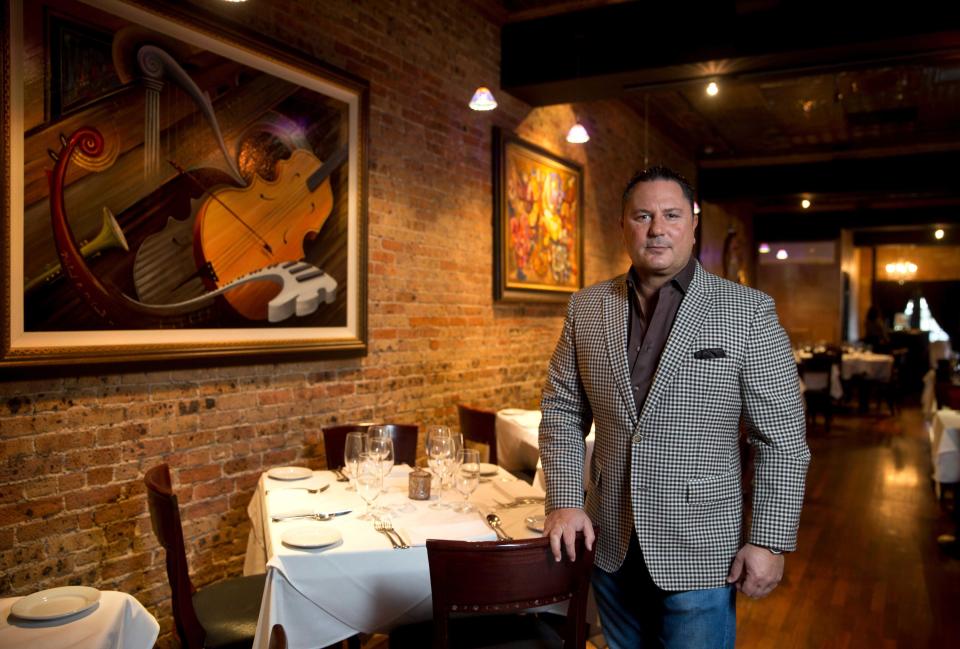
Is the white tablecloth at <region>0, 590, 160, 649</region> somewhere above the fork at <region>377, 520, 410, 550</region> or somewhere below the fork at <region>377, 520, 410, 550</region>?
below

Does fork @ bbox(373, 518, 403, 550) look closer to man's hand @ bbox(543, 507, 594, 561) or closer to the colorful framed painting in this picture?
man's hand @ bbox(543, 507, 594, 561)

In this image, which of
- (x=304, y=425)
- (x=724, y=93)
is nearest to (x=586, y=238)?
(x=724, y=93)

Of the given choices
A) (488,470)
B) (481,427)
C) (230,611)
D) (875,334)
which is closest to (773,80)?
(481,427)

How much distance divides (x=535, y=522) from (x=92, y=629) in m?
1.28

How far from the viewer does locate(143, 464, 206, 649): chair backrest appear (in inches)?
83.9

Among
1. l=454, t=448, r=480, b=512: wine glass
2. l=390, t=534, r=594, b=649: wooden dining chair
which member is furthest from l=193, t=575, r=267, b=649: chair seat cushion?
l=390, t=534, r=594, b=649: wooden dining chair

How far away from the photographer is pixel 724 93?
725cm

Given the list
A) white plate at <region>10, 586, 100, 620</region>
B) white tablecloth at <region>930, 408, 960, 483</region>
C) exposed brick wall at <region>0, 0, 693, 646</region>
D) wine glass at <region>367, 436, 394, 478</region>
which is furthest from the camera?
white tablecloth at <region>930, 408, 960, 483</region>

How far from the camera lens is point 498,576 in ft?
5.42

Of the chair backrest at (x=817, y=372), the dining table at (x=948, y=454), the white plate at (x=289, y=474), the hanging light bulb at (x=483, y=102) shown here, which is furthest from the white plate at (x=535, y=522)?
the chair backrest at (x=817, y=372)

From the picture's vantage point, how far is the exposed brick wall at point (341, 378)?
104 inches

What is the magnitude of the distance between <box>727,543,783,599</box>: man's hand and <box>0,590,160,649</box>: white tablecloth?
152 centimetres

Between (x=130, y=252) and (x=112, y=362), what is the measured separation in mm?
443

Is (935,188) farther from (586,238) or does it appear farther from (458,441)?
(458,441)
